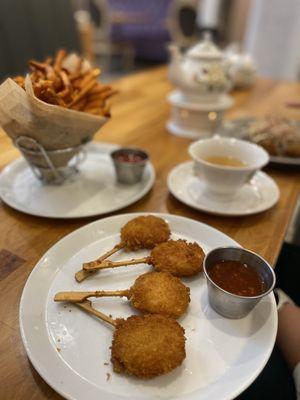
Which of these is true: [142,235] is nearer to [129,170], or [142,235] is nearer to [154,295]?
[154,295]

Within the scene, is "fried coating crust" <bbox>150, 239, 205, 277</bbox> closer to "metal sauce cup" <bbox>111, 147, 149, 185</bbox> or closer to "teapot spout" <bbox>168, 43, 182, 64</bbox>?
"metal sauce cup" <bbox>111, 147, 149, 185</bbox>

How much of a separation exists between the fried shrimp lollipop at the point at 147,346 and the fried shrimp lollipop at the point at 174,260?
0.13 meters

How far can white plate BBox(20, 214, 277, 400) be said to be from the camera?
47 cm

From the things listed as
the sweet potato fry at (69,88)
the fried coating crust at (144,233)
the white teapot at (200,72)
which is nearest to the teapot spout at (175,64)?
the white teapot at (200,72)

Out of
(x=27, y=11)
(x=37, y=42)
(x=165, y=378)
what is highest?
(x=27, y=11)

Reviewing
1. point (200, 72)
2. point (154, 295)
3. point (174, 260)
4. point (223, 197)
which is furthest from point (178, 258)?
point (200, 72)

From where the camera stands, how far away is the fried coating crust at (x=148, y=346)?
484mm

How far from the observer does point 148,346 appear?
0.50 meters

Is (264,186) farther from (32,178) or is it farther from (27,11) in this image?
(27,11)

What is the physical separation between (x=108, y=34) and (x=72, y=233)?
5729mm

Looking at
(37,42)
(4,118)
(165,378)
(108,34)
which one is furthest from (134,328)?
(108,34)

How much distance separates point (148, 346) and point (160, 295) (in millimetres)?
102

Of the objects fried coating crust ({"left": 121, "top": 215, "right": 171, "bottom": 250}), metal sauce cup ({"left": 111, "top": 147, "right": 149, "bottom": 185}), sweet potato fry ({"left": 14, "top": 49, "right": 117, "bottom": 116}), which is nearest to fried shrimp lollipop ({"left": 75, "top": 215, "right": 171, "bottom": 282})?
fried coating crust ({"left": 121, "top": 215, "right": 171, "bottom": 250})

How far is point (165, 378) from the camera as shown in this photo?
0.49 metres
